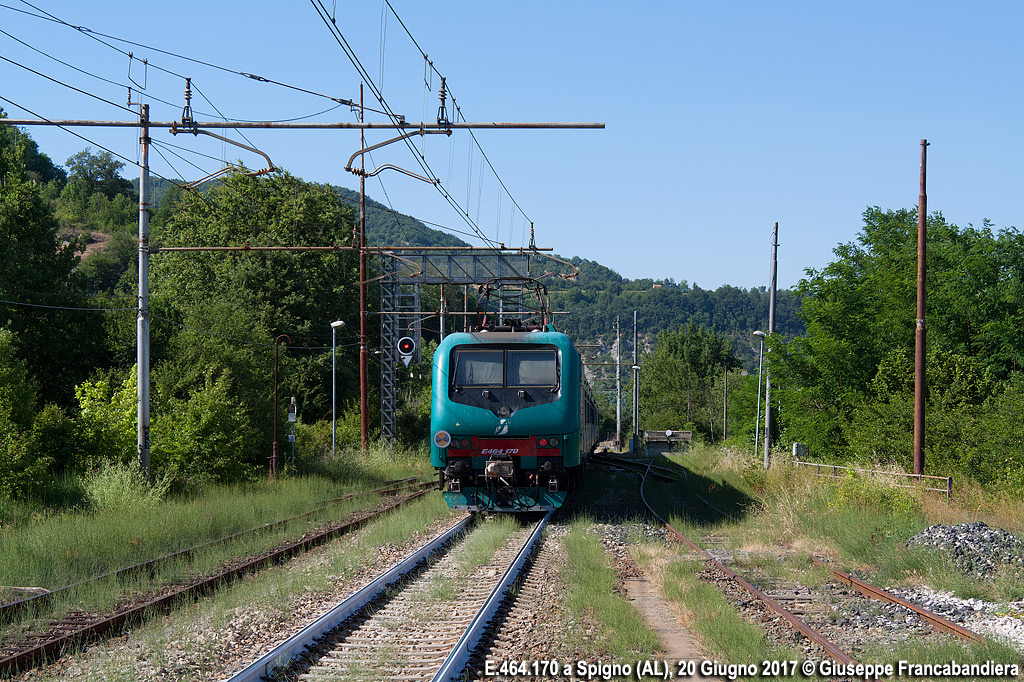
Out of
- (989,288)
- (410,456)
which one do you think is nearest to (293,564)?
(410,456)

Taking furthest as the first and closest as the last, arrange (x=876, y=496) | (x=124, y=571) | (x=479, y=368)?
(x=479, y=368) < (x=876, y=496) < (x=124, y=571)

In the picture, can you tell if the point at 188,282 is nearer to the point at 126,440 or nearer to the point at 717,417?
the point at 126,440

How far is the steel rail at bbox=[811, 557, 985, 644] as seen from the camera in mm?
7902

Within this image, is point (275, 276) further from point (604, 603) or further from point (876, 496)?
point (604, 603)

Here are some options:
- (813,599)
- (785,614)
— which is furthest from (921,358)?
(785,614)

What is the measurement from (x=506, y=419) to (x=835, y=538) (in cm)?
609

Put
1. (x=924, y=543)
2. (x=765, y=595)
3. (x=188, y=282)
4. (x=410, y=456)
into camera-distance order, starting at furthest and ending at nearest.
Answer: (x=188, y=282), (x=410, y=456), (x=924, y=543), (x=765, y=595)

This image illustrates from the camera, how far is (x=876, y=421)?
74.6ft

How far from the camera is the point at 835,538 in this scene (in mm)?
13797

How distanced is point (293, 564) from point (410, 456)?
22117 millimetres

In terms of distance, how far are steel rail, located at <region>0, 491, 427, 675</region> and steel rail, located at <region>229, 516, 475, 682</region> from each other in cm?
187

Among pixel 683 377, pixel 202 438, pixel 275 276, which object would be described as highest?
pixel 275 276

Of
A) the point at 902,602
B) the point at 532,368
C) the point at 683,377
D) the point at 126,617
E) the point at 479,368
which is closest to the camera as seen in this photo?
the point at 126,617

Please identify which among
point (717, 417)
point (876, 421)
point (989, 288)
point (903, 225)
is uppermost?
point (903, 225)
